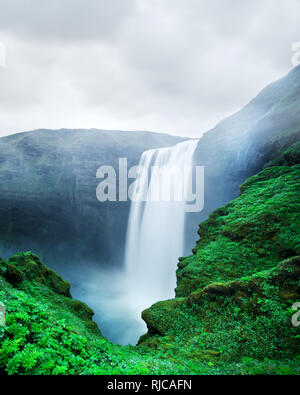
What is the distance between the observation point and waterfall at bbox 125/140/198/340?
64.4ft

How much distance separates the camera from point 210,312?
17.4 feet

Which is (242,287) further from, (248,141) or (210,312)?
(248,141)

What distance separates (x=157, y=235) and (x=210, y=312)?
16.4 metres

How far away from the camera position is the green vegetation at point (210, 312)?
9.77ft

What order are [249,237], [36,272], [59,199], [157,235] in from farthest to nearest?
[59,199] → [157,235] → [36,272] → [249,237]

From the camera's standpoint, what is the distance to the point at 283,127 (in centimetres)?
1216

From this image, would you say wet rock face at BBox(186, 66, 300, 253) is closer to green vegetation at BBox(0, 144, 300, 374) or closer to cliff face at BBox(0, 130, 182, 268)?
green vegetation at BBox(0, 144, 300, 374)

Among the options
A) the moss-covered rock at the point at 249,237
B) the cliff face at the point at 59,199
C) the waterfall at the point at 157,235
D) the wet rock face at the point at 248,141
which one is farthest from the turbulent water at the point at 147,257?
the moss-covered rock at the point at 249,237

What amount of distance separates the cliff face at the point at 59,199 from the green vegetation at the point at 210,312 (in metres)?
20.5

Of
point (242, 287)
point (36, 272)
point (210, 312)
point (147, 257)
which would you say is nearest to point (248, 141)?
point (242, 287)

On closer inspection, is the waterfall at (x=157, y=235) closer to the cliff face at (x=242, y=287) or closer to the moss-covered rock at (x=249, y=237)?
the moss-covered rock at (x=249, y=237)

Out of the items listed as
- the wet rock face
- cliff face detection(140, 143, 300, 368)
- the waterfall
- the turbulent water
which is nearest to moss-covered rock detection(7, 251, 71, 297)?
cliff face detection(140, 143, 300, 368)
